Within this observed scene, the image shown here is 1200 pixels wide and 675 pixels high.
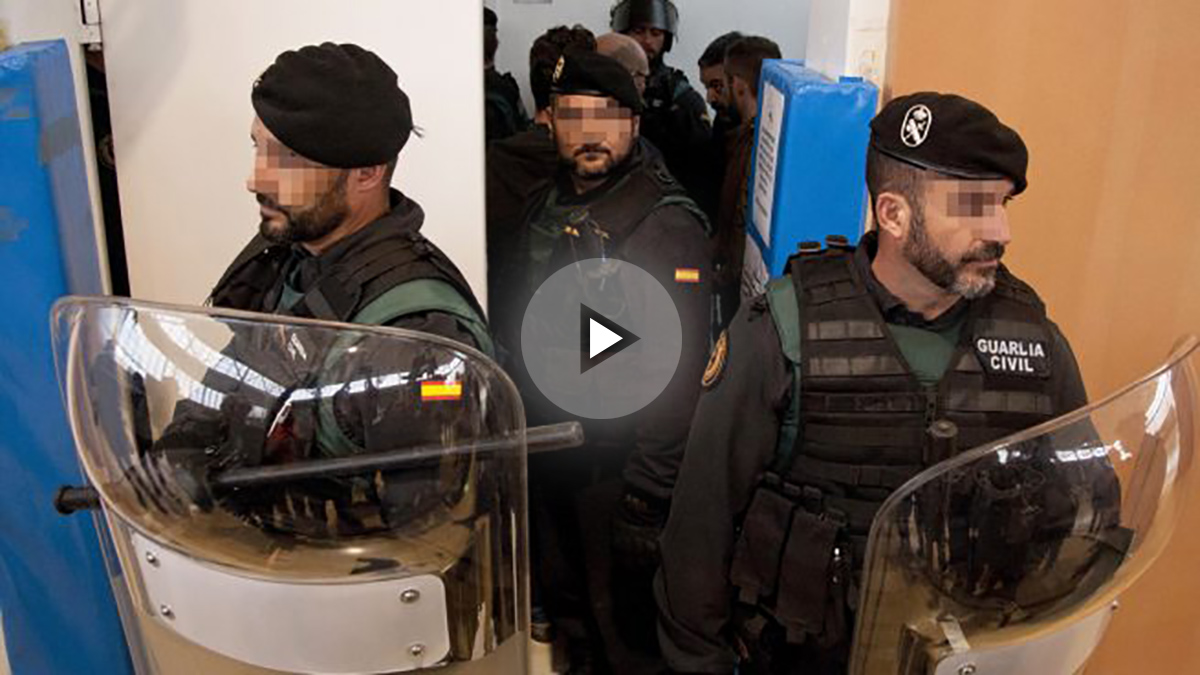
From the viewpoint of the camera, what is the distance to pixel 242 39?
1946 mm

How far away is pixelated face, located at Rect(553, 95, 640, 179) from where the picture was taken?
220 cm

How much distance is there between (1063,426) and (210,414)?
0.75 meters

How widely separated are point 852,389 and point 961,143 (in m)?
0.33

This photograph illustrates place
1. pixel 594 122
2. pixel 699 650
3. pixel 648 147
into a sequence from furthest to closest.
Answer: pixel 648 147 → pixel 594 122 → pixel 699 650

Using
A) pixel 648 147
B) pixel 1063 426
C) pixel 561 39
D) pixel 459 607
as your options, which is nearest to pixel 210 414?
pixel 459 607

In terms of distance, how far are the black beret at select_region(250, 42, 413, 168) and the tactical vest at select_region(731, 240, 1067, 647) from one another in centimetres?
59

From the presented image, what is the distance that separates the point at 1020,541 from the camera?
3.12 ft

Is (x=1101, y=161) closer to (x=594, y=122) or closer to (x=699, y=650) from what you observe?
(x=594, y=122)

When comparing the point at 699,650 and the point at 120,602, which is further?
the point at 699,650

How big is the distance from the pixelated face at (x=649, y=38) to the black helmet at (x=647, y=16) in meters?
0.02

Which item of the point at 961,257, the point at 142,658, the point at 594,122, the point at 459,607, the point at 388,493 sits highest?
the point at 594,122

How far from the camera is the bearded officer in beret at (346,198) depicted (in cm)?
133

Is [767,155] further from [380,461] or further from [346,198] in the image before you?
[380,461]
